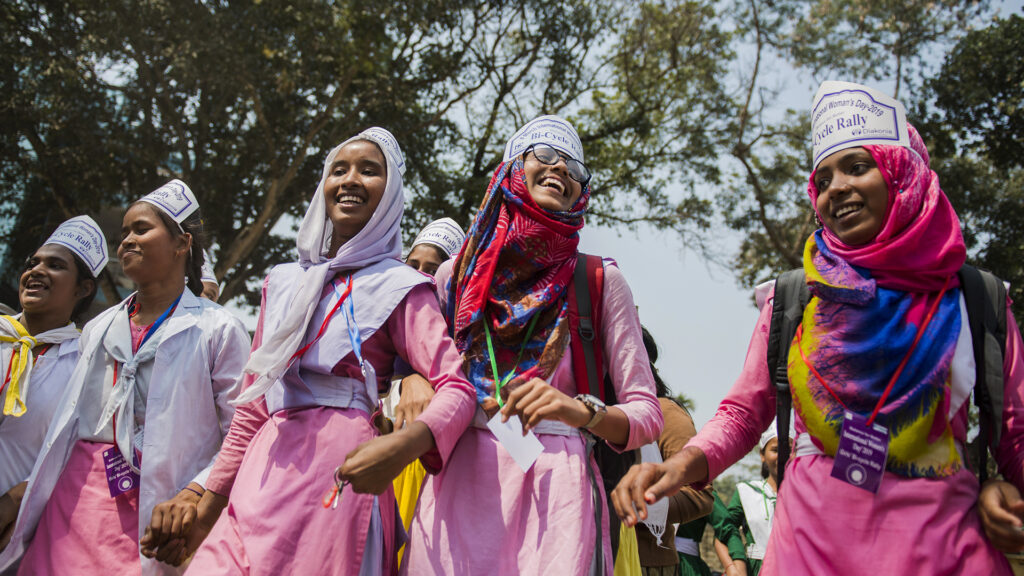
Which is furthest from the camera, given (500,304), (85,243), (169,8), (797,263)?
(797,263)

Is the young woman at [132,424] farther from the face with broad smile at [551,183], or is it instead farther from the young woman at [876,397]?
the young woman at [876,397]

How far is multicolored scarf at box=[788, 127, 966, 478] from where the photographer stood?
2154mm

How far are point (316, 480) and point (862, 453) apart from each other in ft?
5.17

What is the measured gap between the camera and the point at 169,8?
452 inches

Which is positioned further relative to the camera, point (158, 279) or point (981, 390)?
point (158, 279)

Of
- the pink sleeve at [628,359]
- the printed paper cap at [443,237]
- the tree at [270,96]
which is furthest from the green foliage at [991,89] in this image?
the pink sleeve at [628,359]

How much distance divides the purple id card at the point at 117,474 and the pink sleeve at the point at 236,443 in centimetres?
69

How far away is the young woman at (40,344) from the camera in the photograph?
3.87m

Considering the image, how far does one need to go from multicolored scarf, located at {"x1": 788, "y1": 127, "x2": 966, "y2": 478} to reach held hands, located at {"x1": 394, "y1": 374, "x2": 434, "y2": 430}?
1099 mm

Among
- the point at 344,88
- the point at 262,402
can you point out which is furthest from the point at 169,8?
the point at 262,402

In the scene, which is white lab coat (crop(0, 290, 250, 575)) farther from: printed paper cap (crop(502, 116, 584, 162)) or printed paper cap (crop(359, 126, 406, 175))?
printed paper cap (crop(502, 116, 584, 162))

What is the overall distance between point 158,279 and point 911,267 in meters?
3.17

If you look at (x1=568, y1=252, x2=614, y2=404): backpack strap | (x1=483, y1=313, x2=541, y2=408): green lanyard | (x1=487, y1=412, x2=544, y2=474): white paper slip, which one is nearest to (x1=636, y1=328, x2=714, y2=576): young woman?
(x1=568, y1=252, x2=614, y2=404): backpack strap

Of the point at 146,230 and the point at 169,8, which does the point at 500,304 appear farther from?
the point at 169,8
